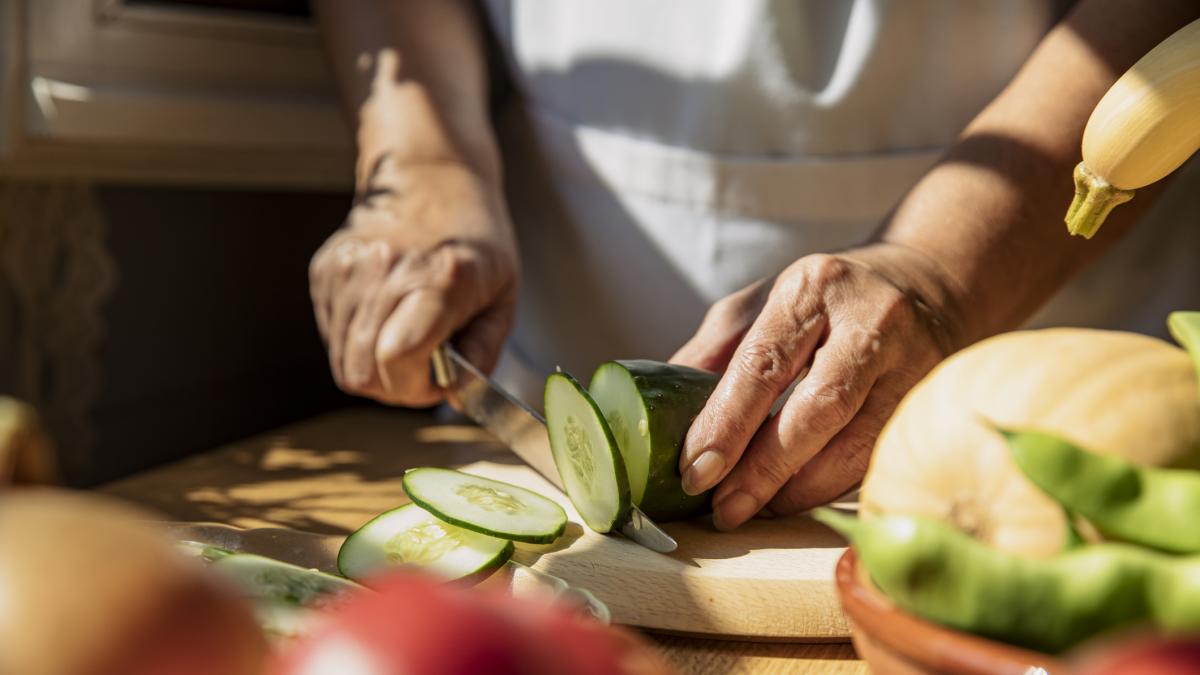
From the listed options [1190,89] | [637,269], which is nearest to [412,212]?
[637,269]

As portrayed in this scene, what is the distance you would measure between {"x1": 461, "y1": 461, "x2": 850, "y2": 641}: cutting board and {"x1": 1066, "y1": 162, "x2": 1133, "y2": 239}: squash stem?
0.40 metres

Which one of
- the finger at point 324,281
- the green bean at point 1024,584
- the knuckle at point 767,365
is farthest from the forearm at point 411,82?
the green bean at point 1024,584

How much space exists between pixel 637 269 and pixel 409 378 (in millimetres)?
522

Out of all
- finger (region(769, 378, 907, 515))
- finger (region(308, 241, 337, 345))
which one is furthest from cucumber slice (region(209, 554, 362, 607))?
finger (region(308, 241, 337, 345))

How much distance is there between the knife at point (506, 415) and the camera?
1294 millimetres

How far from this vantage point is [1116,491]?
59cm

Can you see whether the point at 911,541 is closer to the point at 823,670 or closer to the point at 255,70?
the point at 823,670

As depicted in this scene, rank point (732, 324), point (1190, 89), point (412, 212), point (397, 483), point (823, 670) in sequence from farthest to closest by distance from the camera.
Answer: point (412, 212)
point (397, 483)
point (732, 324)
point (823, 670)
point (1190, 89)

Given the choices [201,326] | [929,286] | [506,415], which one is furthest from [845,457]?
[201,326]

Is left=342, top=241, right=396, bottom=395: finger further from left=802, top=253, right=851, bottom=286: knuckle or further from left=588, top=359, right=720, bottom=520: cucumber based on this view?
left=802, top=253, right=851, bottom=286: knuckle

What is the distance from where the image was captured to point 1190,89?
827 millimetres

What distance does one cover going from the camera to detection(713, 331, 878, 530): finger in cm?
133

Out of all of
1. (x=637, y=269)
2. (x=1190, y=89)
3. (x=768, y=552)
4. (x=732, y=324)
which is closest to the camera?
(x=1190, y=89)

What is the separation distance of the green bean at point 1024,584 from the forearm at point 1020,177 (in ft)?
3.12
